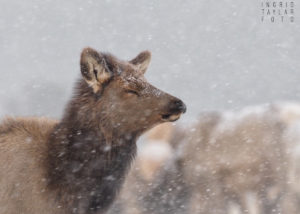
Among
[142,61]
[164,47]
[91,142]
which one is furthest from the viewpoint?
[164,47]

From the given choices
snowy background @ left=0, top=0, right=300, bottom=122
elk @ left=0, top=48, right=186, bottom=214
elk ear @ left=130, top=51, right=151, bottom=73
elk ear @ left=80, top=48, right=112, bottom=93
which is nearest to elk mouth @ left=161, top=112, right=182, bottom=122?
elk @ left=0, top=48, right=186, bottom=214

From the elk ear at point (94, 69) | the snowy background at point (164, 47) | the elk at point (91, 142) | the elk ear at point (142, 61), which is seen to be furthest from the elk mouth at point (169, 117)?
the snowy background at point (164, 47)

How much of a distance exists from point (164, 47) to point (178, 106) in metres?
28.0

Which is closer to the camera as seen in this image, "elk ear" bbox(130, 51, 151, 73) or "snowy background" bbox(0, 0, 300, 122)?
"elk ear" bbox(130, 51, 151, 73)

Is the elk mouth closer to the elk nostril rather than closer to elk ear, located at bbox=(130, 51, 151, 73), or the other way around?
the elk nostril

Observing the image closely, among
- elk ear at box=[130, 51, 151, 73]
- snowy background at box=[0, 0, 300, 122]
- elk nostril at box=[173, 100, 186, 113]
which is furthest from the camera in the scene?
snowy background at box=[0, 0, 300, 122]

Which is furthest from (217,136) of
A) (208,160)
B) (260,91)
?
(260,91)

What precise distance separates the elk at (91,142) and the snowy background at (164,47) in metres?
16.0

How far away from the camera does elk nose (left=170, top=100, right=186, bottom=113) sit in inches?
139

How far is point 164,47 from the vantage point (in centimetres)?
3131

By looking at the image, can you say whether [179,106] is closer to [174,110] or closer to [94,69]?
[174,110]

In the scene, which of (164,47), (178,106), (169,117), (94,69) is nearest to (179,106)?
(178,106)

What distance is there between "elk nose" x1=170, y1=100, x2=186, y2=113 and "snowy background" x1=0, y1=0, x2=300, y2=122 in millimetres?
16342

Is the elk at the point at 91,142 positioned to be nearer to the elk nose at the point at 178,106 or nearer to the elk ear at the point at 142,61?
the elk nose at the point at 178,106
